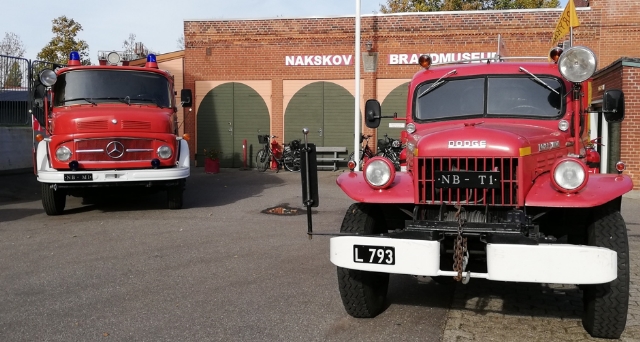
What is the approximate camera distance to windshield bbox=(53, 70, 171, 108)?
450 inches

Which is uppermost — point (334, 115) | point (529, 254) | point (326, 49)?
point (326, 49)

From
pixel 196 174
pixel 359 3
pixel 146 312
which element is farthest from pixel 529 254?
pixel 196 174

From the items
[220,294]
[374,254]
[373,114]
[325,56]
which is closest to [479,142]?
[374,254]

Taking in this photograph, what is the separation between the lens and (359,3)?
18594 millimetres

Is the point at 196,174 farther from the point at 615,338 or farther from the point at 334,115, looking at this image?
the point at 615,338

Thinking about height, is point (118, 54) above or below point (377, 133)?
above

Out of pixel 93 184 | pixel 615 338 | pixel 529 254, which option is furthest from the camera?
pixel 93 184

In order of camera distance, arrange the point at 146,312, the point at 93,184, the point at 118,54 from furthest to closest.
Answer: the point at 118,54 → the point at 93,184 → the point at 146,312

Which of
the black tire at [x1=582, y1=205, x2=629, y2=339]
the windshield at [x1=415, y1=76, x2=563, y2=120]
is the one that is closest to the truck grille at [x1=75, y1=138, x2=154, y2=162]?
the windshield at [x1=415, y1=76, x2=563, y2=120]

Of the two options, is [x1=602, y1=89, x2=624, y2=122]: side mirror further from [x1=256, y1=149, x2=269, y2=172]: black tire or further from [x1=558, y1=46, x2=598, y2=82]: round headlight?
[x1=256, y1=149, x2=269, y2=172]: black tire

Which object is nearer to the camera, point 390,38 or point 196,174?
point 196,174

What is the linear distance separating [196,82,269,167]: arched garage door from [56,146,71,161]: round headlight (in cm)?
1215

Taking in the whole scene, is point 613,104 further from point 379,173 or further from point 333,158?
point 333,158

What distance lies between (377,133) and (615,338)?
17457mm
